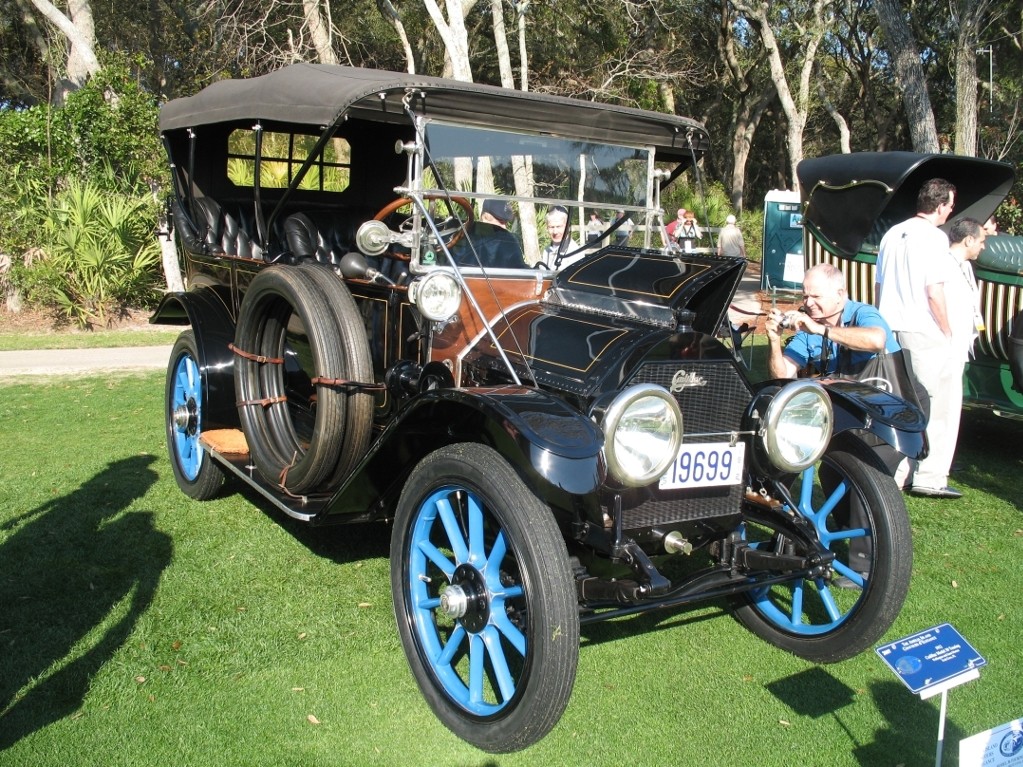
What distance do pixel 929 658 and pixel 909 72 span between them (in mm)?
10516

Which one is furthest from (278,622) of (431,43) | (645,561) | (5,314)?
(431,43)

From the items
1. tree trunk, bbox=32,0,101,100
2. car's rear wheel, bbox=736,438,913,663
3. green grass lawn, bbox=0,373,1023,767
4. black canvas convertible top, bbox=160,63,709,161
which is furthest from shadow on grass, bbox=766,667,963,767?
tree trunk, bbox=32,0,101,100

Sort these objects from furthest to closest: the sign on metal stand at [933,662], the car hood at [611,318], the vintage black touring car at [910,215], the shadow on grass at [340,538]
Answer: the vintage black touring car at [910,215] → the shadow on grass at [340,538] → the car hood at [611,318] → the sign on metal stand at [933,662]

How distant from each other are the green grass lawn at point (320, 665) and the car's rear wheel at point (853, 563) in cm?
12

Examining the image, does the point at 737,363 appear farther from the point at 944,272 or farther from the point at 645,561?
the point at 944,272

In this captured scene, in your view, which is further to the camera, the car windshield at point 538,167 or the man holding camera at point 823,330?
the man holding camera at point 823,330

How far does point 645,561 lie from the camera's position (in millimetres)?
2811

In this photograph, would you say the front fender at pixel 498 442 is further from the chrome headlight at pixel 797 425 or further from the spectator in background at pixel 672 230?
the spectator in background at pixel 672 230

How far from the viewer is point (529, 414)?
9.00ft

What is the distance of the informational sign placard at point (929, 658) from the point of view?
7.94 feet

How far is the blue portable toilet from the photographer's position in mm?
11672

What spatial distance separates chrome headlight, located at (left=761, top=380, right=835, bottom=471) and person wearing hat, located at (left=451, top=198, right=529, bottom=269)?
53.4 inches

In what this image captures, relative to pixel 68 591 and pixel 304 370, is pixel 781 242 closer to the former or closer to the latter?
pixel 304 370

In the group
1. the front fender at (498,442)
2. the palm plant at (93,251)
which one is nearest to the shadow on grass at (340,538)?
the front fender at (498,442)
